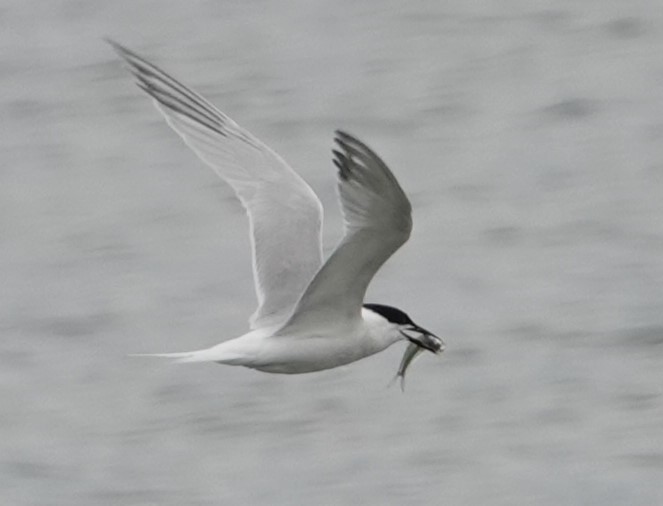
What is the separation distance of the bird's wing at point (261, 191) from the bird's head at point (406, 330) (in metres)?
0.36

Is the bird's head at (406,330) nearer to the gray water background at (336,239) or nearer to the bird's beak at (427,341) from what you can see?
the bird's beak at (427,341)

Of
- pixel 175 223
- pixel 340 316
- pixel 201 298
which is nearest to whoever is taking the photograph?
pixel 340 316

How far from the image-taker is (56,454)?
1050cm

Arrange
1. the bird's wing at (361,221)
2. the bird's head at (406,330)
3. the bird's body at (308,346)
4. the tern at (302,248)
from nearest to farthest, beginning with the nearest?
the bird's wing at (361,221)
the tern at (302,248)
the bird's body at (308,346)
the bird's head at (406,330)

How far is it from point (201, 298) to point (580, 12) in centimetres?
604

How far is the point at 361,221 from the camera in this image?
6684mm

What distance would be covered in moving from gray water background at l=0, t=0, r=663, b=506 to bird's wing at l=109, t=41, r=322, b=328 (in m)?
1.92

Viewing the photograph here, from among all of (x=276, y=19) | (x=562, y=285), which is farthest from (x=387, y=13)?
(x=562, y=285)

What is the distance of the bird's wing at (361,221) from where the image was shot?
650 cm

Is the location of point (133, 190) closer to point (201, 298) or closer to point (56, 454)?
point (201, 298)

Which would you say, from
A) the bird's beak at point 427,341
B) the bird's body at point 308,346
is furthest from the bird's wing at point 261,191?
the bird's beak at point 427,341

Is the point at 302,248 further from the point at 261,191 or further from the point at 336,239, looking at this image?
the point at 336,239

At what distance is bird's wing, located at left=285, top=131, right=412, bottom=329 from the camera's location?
6500mm

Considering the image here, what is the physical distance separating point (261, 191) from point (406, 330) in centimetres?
103
